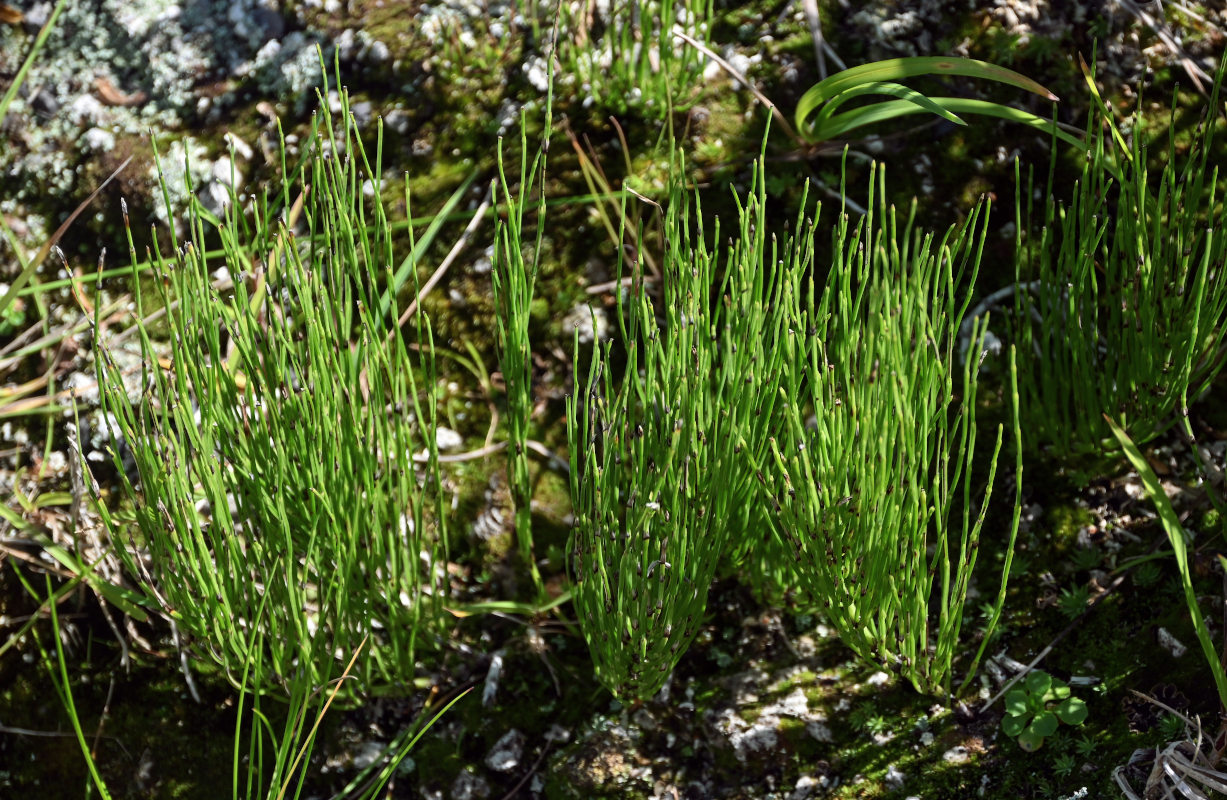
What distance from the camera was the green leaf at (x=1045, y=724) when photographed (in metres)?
1.67

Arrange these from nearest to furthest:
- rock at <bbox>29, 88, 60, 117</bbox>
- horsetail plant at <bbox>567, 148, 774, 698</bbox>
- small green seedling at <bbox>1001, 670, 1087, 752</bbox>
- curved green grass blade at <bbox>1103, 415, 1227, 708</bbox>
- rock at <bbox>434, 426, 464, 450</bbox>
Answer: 1. curved green grass blade at <bbox>1103, 415, 1227, 708</bbox>
2. horsetail plant at <bbox>567, 148, 774, 698</bbox>
3. small green seedling at <bbox>1001, 670, 1087, 752</bbox>
4. rock at <bbox>434, 426, 464, 450</bbox>
5. rock at <bbox>29, 88, 60, 117</bbox>

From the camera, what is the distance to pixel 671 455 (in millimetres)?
1476

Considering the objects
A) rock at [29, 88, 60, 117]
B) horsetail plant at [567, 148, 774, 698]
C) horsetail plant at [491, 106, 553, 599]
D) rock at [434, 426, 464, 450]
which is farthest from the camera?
rock at [29, 88, 60, 117]

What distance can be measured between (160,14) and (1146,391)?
269cm

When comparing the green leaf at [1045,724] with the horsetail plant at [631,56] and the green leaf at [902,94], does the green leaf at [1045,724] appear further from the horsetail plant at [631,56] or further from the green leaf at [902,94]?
the horsetail plant at [631,56]

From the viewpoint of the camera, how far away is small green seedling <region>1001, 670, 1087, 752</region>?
1674 mm

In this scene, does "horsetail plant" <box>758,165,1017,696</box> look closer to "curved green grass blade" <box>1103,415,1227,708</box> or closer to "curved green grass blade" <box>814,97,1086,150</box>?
"curved green grass blade" <box>1103,415,1227,708</box>

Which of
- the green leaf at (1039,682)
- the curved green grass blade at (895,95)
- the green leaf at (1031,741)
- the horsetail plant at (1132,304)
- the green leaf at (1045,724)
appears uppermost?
the curved green grass blade at (895,95)

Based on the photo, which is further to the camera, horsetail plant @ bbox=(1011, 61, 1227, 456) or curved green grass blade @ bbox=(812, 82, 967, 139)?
curved green grass blade @ bbox=(812, 82, 967, 139)

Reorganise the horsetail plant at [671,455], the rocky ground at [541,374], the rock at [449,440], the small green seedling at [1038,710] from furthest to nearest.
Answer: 1. the rock at [449,440]
2. the rocky ground at [541,374]
3. the small green seedling at [1038,710]
4. the horsetail plant at [671,455]

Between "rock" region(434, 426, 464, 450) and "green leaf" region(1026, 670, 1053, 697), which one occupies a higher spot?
"rock" region(434, 426, 464, 450)

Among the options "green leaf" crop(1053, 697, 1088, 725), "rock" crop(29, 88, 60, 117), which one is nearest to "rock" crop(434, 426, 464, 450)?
"green leaf" crop(1053, 697, 1088, 725)

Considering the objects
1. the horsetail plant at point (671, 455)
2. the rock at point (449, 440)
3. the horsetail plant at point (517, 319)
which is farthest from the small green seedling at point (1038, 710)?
the rock at point (449, 440)

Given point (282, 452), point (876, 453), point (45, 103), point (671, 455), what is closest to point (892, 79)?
point (876, 453)
